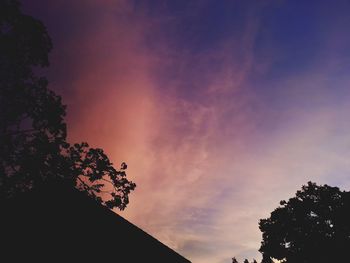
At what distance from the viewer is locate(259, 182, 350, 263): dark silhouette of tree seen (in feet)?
137

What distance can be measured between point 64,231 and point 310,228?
137 feet

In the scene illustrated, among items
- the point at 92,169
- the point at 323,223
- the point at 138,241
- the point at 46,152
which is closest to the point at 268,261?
the point at 323,223

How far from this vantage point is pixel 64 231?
34.8ft

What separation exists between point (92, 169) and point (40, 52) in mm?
9007

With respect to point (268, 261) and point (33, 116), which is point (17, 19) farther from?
point (268, 261)

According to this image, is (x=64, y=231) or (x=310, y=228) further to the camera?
(x=310, y=228)

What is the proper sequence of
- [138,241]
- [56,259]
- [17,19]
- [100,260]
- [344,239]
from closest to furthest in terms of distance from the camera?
[56,259] → [100,260] → [138,241] → [17,19] → [344,239]

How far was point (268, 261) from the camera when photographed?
154ft

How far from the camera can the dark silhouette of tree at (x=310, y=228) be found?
137ft

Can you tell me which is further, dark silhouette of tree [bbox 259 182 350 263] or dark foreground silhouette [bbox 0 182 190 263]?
dark silhouette of tree [bbox 259 182 350 263]

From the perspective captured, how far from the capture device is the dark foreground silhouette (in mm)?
10062

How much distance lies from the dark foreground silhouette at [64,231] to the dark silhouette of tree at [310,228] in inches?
1460

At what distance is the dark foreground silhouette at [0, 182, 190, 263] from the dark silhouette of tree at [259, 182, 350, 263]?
37075 mm

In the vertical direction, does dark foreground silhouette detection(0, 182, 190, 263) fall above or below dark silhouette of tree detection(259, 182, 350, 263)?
below
